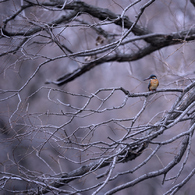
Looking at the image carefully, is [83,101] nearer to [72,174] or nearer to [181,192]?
[181,192]

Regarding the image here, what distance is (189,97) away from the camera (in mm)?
2736

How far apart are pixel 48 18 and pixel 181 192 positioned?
5912mm

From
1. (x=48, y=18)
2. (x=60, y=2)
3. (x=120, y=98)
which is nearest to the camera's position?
(x=60, y=2)

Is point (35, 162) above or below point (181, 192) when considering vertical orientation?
above

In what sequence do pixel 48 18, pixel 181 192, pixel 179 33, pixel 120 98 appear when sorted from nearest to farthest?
1. pixel 179 33
2. pixel 48 18
3. pixel 181 192
4. pixel 120 98

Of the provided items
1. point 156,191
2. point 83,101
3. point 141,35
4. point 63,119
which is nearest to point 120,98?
point 83,101

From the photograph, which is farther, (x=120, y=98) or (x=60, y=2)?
(x=120, y=98)

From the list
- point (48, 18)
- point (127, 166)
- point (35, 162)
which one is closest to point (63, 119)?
point (35, 162)

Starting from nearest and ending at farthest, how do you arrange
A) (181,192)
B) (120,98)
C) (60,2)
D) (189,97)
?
(189,97) → (60,2) → (181,192) → (120,98)

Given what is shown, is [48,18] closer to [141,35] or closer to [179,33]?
[141,35]

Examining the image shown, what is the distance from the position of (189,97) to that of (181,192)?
540 cm

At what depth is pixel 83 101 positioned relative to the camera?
27.0 ft

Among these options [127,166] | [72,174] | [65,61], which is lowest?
[72,174]

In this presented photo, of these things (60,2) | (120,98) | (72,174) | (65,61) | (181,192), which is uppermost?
(65,61)
